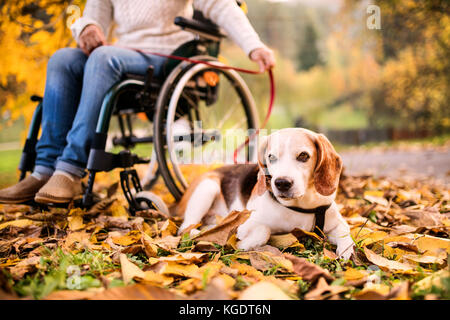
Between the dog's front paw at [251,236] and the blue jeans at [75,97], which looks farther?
the blue jeans at [75,97]

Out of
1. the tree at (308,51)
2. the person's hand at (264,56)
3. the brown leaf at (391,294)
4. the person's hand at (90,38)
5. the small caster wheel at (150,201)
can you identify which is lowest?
the brown leaf at (391,294)

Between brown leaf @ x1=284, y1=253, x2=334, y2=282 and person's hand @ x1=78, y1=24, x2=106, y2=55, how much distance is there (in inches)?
67.1

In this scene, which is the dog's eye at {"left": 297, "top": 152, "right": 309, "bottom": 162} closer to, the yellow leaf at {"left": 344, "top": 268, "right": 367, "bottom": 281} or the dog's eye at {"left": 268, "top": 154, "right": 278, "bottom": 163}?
the dog's eye at {"left": 268, "top": 154, "right": 278, "bottom": 163}

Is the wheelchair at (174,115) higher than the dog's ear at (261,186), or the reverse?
the wheelchair at (174,115)

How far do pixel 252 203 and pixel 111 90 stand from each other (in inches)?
37.8

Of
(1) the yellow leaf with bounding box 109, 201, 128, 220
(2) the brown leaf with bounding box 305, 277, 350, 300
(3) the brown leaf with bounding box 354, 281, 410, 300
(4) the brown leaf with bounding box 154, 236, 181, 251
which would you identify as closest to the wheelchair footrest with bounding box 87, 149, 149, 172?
(1) the yellow leaf with bounding box 109, 201, 128, 220

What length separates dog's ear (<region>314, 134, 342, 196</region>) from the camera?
1.43 m

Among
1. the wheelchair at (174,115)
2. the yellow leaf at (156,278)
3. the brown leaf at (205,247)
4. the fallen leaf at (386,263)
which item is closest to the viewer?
the yellow leaf at (156,278)

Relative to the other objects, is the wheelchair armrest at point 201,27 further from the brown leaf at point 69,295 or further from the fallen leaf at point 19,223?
the brown leaf at point 69,295

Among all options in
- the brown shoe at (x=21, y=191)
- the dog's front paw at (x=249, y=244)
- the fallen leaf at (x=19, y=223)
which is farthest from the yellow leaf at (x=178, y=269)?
the brown shoe at (x=21, y=191)

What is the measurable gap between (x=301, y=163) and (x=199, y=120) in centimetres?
133

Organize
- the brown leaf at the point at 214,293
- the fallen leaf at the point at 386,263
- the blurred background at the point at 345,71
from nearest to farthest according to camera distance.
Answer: the brown leaf at the point at 214,293, the fallen leaf at the point at 386,263, the blurred background at the point at 345,71

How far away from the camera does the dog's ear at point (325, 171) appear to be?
1.43m

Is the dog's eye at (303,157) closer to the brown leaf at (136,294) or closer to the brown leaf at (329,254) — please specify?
the brown leaf at (329,254)
